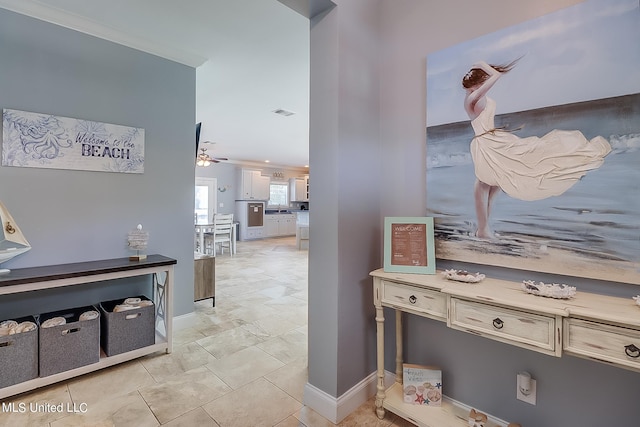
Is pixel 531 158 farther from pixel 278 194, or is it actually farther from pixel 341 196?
pixel 278 194

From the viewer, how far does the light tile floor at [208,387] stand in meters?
1.63

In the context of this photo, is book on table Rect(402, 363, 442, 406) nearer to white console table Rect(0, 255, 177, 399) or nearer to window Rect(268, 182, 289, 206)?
white console table Rect(0, 255, 177, 399)

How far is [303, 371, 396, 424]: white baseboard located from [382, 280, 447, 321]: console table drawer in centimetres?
60

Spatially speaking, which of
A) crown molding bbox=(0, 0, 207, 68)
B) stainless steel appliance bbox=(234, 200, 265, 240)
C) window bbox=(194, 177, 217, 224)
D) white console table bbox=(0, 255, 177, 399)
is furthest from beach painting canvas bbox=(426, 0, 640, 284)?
stainless steel appliance bbox=(234, 200, 265, 240)

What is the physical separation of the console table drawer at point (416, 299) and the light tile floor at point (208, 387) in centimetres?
69

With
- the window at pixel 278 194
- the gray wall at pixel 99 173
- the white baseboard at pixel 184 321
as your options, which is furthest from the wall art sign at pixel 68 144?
the window at pixel 278 194

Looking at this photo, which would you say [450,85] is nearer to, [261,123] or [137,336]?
[137,336]

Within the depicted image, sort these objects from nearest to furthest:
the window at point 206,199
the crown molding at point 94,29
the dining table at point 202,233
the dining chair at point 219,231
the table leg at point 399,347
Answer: the table leg at point 399,347 < the crown molding at point 94,29 < the dining table at point 202,233 < the dining chair at point 219,231 < the window at point 206,199

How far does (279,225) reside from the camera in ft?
34.6

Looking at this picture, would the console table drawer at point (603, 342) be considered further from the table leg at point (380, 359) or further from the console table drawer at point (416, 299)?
the table leg at point (380, 359)

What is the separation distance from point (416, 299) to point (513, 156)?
0.83 meters

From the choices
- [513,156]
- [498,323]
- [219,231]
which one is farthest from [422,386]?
[219,231]

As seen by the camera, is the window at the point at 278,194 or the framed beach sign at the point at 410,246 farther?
the window at the point at 278,194

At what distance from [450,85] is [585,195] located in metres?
0.82
